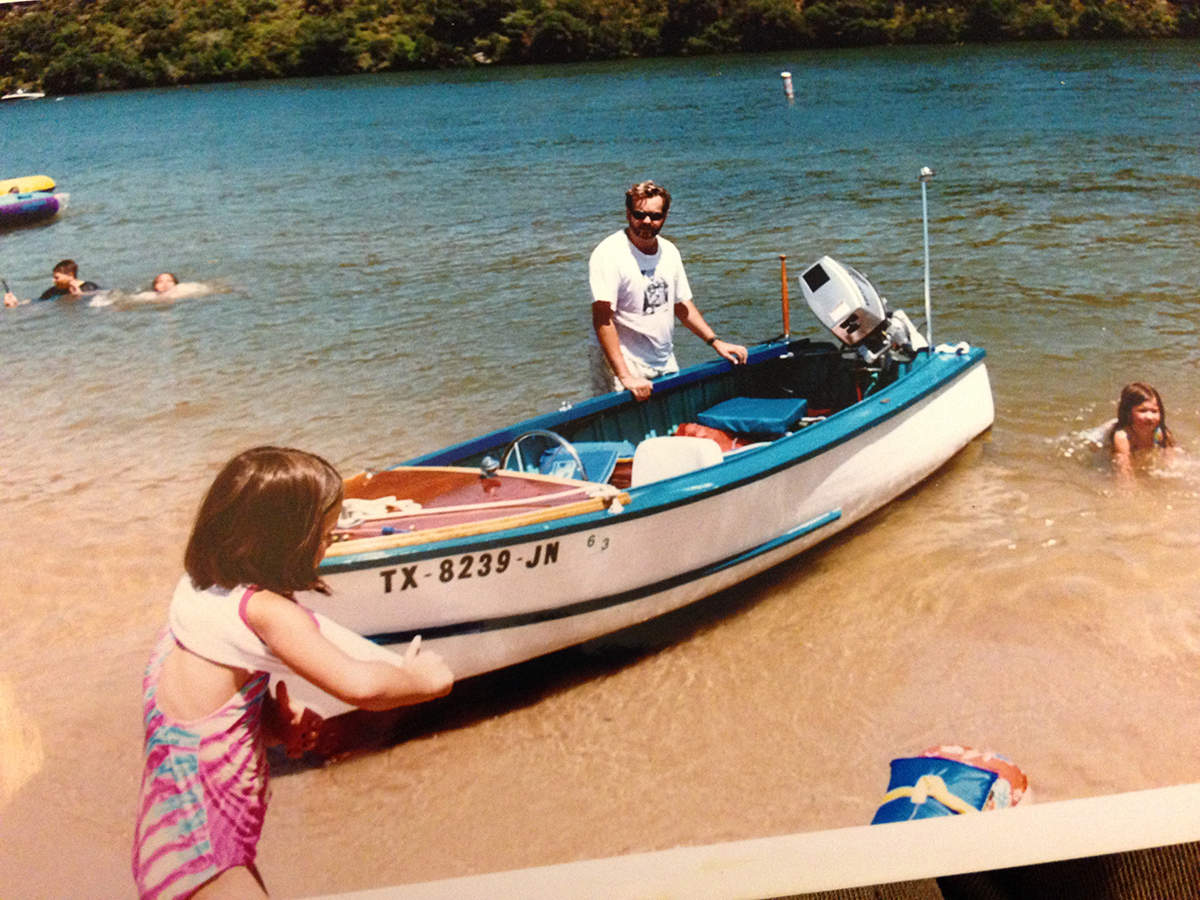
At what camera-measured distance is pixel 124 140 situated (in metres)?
3.70

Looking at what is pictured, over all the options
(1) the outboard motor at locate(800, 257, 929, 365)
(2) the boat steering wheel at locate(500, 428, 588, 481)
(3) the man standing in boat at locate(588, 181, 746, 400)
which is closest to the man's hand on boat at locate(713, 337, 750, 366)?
(3) the man standing in boat at locate(588, 181, 746, 400)

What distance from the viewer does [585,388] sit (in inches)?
149

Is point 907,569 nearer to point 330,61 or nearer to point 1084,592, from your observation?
point 1084,592

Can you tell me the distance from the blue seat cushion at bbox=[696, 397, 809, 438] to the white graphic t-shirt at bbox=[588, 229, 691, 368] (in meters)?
0.27

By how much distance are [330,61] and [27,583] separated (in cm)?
158

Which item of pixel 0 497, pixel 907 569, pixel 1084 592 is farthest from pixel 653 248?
pixel 0 497

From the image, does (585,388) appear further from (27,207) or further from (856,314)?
(27,207)

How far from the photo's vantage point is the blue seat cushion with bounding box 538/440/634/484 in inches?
108

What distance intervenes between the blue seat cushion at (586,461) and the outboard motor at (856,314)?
1.05 m

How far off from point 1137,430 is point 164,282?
10.6ft

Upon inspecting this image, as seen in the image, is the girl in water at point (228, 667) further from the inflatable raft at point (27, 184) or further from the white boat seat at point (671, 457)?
the inflatable raft at point (27, 184)

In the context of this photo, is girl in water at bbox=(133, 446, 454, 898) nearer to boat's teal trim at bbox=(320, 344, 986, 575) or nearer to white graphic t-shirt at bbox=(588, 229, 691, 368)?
boat's teal trim at bbox=(320, 344, 986, 575)

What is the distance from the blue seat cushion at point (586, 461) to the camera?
2751 mm

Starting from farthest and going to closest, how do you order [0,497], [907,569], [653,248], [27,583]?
[653,248]
[907,569]
[0,497]
[27,583]
